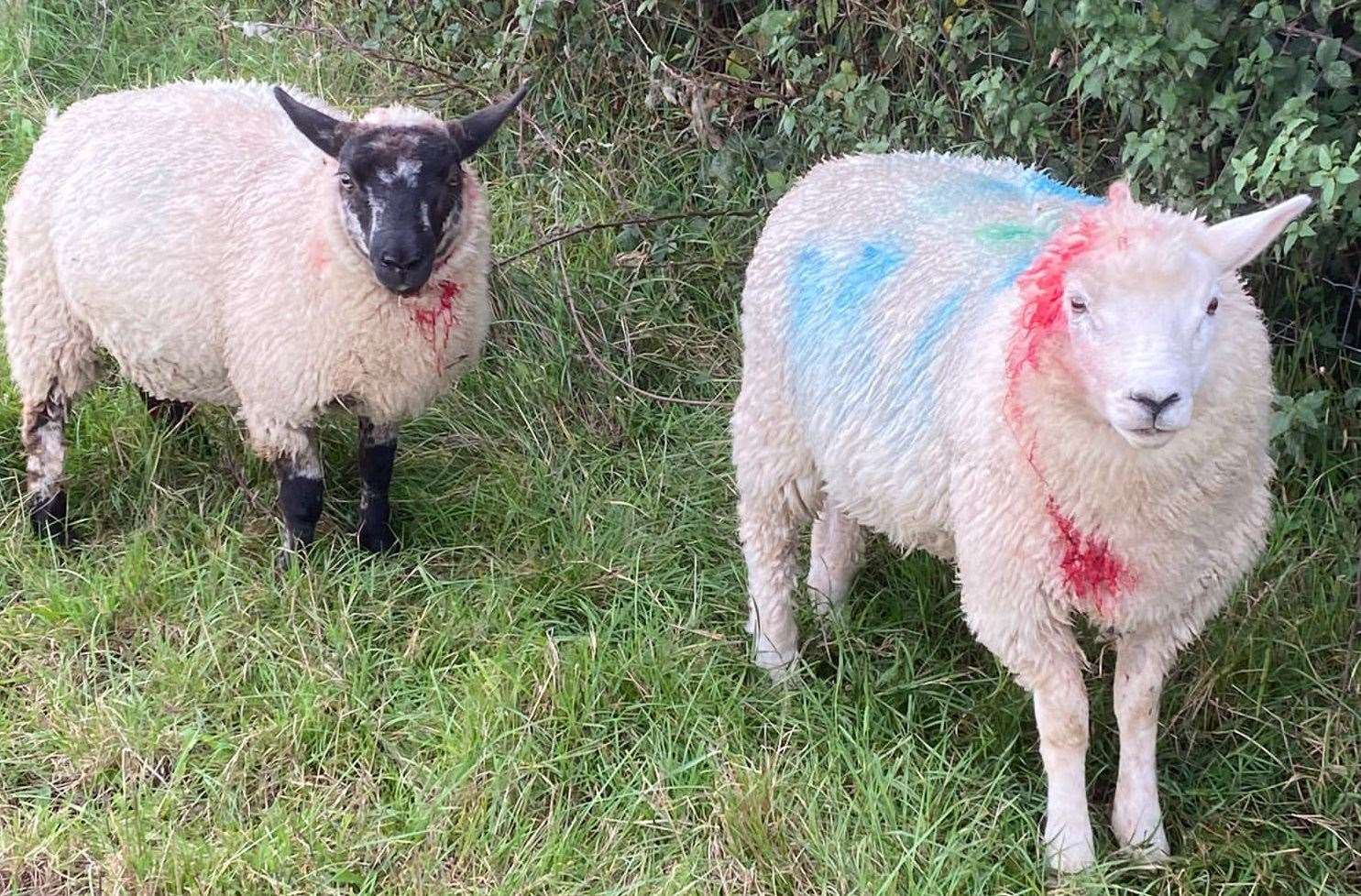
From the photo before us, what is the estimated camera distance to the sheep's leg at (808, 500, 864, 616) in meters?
3.87

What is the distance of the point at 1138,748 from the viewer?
3.12 meters

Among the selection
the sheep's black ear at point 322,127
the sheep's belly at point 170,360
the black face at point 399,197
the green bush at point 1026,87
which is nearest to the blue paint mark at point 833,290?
the green bush at point 1026,87

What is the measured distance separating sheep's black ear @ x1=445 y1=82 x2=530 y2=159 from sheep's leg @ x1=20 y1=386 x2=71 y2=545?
148 cm

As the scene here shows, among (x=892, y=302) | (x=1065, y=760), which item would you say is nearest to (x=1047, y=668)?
(x=1065, y=760)

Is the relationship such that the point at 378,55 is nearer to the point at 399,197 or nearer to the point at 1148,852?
the point at 399,197

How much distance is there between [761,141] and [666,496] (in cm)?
140

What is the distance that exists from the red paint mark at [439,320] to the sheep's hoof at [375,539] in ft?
1.82

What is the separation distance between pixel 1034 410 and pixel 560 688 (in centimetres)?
135

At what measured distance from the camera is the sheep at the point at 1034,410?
265cm

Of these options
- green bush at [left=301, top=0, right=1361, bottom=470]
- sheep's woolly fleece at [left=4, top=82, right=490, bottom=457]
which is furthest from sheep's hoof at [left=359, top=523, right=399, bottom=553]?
green bush at [left=301, top=0, right=1361, bottom=470]

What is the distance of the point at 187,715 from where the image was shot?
3.62m

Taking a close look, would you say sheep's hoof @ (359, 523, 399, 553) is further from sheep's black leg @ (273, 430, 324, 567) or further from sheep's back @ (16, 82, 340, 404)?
sheep's back @ (16, 82, 340, 404)

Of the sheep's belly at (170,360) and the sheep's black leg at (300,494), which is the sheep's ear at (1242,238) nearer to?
the sheep's black leg at (300,494)

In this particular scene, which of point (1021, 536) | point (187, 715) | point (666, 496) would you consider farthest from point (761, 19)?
point (187, 715)
